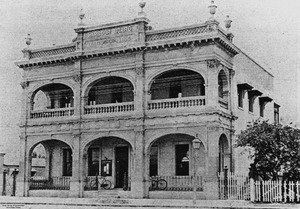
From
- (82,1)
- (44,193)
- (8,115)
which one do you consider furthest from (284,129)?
(8,115)

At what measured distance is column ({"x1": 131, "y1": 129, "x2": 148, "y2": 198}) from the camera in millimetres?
26109

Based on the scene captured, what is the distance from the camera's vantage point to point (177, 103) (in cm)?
2655

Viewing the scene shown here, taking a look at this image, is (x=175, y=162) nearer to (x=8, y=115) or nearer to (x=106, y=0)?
(x=106, y=0)

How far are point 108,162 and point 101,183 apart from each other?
54.4 inches

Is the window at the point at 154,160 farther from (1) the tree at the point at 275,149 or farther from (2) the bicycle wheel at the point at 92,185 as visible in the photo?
(1) the tree at the point at 275,149

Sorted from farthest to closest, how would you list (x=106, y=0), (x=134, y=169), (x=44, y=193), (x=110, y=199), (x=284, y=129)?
(x=44, y=193), (x=134, y=169), (x=110, y=199), (x=284, y=129), (x=106, y=0)

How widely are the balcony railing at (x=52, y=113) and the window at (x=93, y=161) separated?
2.74 meters

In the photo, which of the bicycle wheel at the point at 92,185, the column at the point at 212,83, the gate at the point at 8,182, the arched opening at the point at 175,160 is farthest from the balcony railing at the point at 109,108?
the gate at the point at 8,182

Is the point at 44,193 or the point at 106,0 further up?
the point at 106,0

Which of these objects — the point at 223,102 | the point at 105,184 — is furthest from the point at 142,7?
the point at 105,184

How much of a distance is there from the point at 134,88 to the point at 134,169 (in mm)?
4327

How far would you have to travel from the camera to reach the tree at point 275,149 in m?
22.6

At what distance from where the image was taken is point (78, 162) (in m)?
28.2

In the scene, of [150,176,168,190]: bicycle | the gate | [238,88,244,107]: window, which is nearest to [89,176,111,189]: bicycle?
[150,176,168,190]: bicycle
